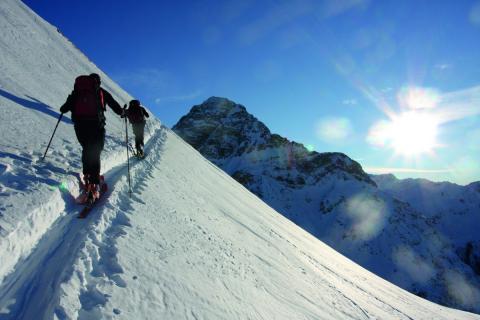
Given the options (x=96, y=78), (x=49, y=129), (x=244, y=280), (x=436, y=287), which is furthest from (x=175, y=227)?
(x=436, y=287)

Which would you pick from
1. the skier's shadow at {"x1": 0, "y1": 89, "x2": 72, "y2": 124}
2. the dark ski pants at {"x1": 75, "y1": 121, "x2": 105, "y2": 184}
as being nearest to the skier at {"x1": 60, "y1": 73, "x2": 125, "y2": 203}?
the dark ski pants at {"x1": 75, "y1": 121, "x2": 105, "y2": 184}

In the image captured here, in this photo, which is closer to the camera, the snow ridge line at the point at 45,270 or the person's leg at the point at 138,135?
the snow ridge line at the point at 45,270

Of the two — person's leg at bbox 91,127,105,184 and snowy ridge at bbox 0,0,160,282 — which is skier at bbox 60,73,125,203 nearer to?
person's leg at bbox 91,127,105,184

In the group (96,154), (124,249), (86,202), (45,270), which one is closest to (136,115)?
(96,154)

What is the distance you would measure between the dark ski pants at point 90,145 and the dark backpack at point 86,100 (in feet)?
0.58

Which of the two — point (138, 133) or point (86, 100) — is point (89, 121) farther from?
point (138, 133)

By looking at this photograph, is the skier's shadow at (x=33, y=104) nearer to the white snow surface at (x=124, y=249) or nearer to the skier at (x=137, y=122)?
the white snow surface at (x=124, y=249)

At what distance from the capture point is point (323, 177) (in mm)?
171875

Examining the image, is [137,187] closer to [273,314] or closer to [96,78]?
[96,78]

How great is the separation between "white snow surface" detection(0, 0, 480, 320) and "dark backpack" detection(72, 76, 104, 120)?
117 centimetres

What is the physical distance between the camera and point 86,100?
695 cm

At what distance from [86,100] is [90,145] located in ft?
2.87

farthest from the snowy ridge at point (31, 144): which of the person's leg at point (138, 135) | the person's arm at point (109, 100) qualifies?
the person's arm at point (109, 100)

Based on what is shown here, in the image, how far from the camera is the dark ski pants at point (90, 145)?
6883 mm
